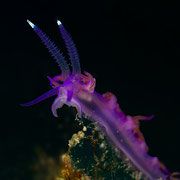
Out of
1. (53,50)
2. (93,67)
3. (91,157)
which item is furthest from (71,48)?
(93,67)

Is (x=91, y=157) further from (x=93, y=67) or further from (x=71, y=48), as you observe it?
(x=93, y=67)

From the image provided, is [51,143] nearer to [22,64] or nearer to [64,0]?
[22,64]

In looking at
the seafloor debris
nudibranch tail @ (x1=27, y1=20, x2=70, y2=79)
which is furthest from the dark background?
nudibranch tail @ (x1=27, y1=20, x2=70, y2=79)

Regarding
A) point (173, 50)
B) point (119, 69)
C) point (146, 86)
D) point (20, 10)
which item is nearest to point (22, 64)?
point (20, 10)

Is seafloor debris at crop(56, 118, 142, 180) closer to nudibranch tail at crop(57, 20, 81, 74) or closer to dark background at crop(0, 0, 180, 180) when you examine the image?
nudibranch tail at crop(57, 20, 81, 74)

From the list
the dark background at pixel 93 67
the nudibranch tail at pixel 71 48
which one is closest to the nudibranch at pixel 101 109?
the nudibranch tail at pixel 71 48

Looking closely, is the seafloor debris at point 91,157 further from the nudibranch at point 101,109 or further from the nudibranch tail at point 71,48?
the nudibranch tail at point 71,48
